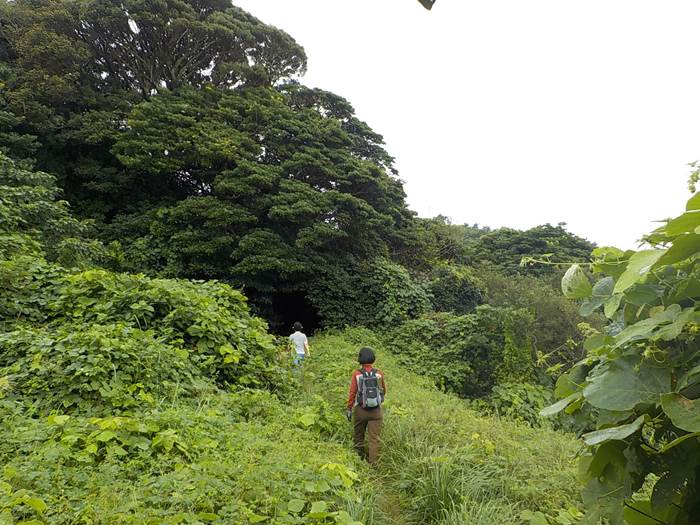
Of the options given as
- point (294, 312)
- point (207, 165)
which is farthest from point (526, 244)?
point (207, 165)

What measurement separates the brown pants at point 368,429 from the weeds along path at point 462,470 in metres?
0.12

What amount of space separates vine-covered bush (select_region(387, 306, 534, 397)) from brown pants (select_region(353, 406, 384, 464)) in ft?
15.2

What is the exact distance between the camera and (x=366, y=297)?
40.9ft

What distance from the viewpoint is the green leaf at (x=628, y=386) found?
72 centimetres

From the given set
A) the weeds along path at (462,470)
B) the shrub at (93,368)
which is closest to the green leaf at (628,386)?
the weeds along path at (462,470)

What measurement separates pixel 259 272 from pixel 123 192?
6096mm

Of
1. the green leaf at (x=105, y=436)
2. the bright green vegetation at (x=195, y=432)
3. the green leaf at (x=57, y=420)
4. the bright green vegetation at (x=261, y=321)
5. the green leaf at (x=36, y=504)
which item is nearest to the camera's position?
the bright green vegetation at (x=261, y=321)

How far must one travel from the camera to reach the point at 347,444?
4.71m

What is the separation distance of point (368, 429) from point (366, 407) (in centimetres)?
24

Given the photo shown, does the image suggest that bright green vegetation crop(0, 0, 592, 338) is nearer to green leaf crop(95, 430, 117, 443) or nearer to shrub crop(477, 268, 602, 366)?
shrub crop(477, 268, 602, 366)

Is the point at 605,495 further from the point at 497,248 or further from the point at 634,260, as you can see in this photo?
the point at 497,248

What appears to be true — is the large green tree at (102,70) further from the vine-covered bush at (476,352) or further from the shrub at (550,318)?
the shrub at (550,318)

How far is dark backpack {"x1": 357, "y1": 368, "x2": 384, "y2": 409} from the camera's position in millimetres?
4598

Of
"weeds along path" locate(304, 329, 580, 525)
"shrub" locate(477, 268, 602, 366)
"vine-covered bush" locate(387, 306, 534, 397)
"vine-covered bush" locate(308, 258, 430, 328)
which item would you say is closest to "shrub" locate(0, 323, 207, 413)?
"weeds along path" locate(304, 329, 580, 525)
